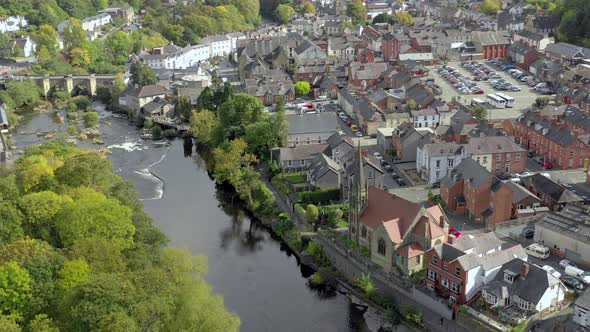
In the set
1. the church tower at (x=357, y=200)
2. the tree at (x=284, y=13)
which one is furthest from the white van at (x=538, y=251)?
the tree at (x=284, y=13)

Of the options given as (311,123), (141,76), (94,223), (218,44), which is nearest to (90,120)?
(141,76)

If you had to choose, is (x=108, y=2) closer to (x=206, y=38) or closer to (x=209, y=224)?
(x=206, y=38)

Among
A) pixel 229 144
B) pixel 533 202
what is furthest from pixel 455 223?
pixel 229 144

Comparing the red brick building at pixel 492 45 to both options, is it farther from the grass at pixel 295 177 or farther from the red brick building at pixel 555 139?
the grass at pixel 295 177

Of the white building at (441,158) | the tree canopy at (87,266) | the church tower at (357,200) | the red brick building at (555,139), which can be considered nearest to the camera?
the tree canopy at (87,266)

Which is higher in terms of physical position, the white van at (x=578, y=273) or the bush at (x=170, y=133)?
the bush at (x=170, y=133)

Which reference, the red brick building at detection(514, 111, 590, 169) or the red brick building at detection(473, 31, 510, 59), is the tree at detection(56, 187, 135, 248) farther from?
the red brick building at detection(473, 31, 510, 59)
